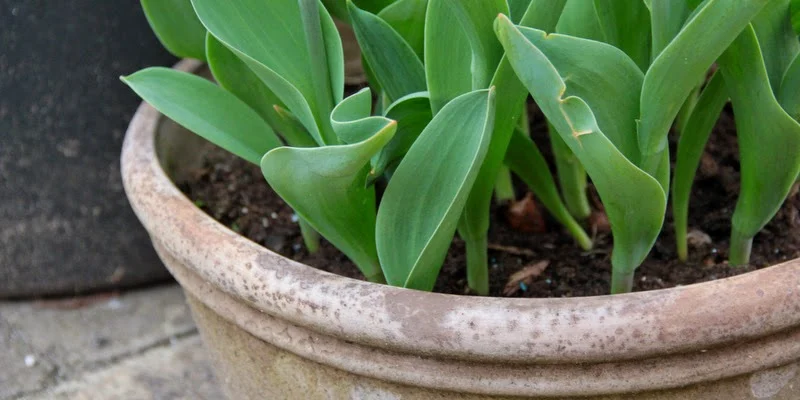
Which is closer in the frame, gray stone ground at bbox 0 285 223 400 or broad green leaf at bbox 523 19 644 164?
broad green leaf at bbox 523 19 644 164

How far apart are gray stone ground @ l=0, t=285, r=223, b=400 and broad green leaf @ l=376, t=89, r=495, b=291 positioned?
0.72 m

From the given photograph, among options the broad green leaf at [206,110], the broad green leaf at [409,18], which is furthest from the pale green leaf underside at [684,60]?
the broad green leaf at [206,110]

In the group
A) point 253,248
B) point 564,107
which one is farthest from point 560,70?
point 253,248

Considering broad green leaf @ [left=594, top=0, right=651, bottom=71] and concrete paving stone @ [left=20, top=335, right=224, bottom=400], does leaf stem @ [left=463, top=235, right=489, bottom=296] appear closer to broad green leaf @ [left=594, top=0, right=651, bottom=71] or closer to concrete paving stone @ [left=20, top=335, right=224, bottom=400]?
broad green leaf @ [left=594, top=0, right=651, bottom=71]

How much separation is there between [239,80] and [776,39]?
0.45 m

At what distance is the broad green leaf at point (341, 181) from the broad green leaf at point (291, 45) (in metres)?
0.06

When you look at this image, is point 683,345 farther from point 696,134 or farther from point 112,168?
point 112,168

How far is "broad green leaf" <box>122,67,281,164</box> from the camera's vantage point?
2.42 feet

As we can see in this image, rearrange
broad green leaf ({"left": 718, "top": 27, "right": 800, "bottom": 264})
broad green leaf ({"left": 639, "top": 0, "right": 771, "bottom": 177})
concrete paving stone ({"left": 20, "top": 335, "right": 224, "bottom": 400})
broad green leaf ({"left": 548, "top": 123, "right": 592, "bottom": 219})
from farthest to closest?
concrete paving stone ({"left": 20, "top": 335, "right": 224, "bottom": 400}) < broad green leaf ({"left": 548, "top": 123, "right": 592, "bottom": 219}) < broad green leaf ({"left": 718, "top": 27, "right": 800, "bottom": 264}) < broad green leaf ({"left": 639, "top": 0, "right": 771, "bottom": 177})

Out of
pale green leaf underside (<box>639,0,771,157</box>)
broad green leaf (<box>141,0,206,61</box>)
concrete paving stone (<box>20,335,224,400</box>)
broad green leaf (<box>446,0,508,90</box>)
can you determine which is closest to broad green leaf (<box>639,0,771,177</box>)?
pale green leaf underside (<box>639,0,771,157</box>)

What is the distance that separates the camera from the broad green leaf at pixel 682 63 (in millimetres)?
514

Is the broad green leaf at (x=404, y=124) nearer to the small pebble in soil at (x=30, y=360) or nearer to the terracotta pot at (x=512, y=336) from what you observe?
the terracotta pot at (x=512, y=336)

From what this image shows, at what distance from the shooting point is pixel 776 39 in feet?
2.13

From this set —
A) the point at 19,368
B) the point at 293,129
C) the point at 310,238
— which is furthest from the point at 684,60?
the point at 19,368
